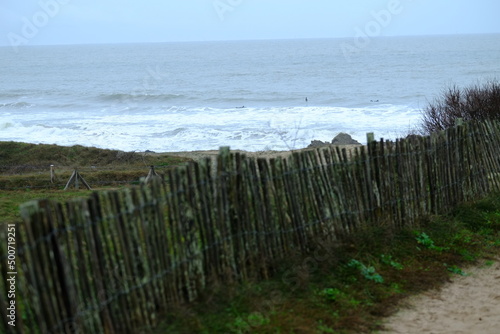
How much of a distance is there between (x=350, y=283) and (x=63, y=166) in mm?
20451

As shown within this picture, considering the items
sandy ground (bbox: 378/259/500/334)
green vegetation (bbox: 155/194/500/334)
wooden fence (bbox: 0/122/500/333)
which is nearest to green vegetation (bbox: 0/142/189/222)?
wooden fence (bbox: 0/122/500/333)

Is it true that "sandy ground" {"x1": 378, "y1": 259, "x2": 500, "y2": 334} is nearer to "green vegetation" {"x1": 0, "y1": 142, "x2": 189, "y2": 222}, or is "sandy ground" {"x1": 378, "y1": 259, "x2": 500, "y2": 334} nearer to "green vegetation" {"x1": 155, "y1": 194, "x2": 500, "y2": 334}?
"green vegetation" {"x1": 155, "y1": 194, "x2": 500, "y2": 334}

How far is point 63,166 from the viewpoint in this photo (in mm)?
24750

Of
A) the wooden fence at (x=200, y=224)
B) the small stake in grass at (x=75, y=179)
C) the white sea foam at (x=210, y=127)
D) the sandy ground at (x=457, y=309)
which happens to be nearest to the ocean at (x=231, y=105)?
the white sea foam at (x=210, y=127)

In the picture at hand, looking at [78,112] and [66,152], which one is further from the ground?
[78,112]

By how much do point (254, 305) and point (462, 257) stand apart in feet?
10.4

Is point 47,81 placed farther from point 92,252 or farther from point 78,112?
point 92,252

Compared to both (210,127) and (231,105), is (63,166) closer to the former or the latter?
(210,127)

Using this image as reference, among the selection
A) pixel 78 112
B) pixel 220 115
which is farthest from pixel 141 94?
pixel 220 115

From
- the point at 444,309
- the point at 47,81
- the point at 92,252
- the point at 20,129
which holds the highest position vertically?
the point at 47,81

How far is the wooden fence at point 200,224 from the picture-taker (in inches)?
170

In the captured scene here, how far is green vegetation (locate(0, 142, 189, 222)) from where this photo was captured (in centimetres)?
1762

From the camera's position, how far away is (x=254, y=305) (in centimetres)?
556

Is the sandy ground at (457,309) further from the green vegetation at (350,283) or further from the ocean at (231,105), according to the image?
the ocean at (231,105)
